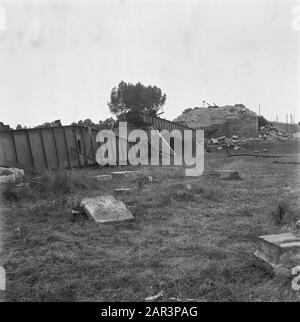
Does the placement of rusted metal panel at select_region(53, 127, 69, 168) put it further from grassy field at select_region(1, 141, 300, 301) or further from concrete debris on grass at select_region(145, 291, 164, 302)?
concrete debris on grass at select_region(145, 291, 164, 302)

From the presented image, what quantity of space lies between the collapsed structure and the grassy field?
20990 millimetres

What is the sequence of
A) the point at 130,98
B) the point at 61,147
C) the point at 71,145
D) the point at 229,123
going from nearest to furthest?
the point at 61,147 < the point at 71,145 < the point at 229,123 < the point at 130,98

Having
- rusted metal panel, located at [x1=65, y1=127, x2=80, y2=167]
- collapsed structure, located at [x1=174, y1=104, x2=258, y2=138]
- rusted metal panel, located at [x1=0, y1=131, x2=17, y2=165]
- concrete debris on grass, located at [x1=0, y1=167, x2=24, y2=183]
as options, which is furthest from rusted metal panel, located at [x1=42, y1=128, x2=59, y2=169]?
collapsed structure, located at [x1=174, y1=104, x2=258, y2=138]

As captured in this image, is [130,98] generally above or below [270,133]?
above

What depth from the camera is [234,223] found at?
18.0ft

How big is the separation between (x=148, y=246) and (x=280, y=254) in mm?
1715

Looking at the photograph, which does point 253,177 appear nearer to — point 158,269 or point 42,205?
point 42,205

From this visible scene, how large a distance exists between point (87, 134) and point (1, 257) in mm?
10238

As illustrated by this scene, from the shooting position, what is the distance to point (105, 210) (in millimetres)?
6082

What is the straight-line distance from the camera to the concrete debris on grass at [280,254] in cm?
344

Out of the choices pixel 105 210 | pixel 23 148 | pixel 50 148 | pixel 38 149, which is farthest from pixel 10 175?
pixel 105 210

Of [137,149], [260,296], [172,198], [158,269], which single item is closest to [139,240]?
[158,269]

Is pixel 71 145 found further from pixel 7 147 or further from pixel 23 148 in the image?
pixel 7 147

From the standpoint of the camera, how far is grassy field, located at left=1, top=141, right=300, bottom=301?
3334 mm
